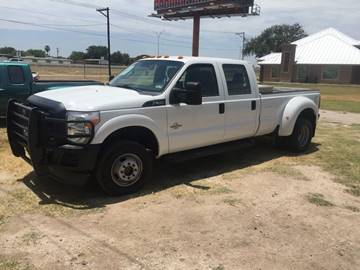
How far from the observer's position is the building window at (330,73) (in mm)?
51906

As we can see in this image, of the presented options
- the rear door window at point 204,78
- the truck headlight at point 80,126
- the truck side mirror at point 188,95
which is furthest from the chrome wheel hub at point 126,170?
the rear door window at point 204,78

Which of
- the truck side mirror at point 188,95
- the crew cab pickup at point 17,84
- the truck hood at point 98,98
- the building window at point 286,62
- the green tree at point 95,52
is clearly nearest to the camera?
the truck hood at point 98,98

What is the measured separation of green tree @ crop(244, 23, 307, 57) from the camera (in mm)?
93188

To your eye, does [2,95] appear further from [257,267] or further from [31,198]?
[257,267]

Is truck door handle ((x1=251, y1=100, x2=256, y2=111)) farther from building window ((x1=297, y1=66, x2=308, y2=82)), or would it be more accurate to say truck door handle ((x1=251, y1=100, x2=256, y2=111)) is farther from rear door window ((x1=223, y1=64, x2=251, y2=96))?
building window ((x1=297, y1=66, x2=308, y2=82))

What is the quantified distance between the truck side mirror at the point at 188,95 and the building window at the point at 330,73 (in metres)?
50.8

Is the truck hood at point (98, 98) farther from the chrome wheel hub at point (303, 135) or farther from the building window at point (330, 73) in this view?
the building window at point (330, 73)

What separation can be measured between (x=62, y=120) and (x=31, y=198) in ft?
3.77

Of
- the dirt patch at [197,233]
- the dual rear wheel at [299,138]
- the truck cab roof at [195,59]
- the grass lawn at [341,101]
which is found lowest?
the grass lawn at [341,101]

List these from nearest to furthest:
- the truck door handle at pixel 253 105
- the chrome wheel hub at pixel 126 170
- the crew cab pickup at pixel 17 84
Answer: the chrome wheel hub at pixel 126 170 < the truck door handle at pixel 253 105 < the crew cab pickup at pixel 17 84

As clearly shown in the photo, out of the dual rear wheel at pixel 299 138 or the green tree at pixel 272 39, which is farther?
the green tree at pixel 272 39

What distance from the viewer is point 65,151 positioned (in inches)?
186

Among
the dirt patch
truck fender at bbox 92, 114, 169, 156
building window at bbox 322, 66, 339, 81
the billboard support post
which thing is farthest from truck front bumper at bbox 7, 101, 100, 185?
the billboard support post

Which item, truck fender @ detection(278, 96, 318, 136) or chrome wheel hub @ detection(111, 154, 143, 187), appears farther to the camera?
truck fender @ detection(278, 96, 318, 136)
